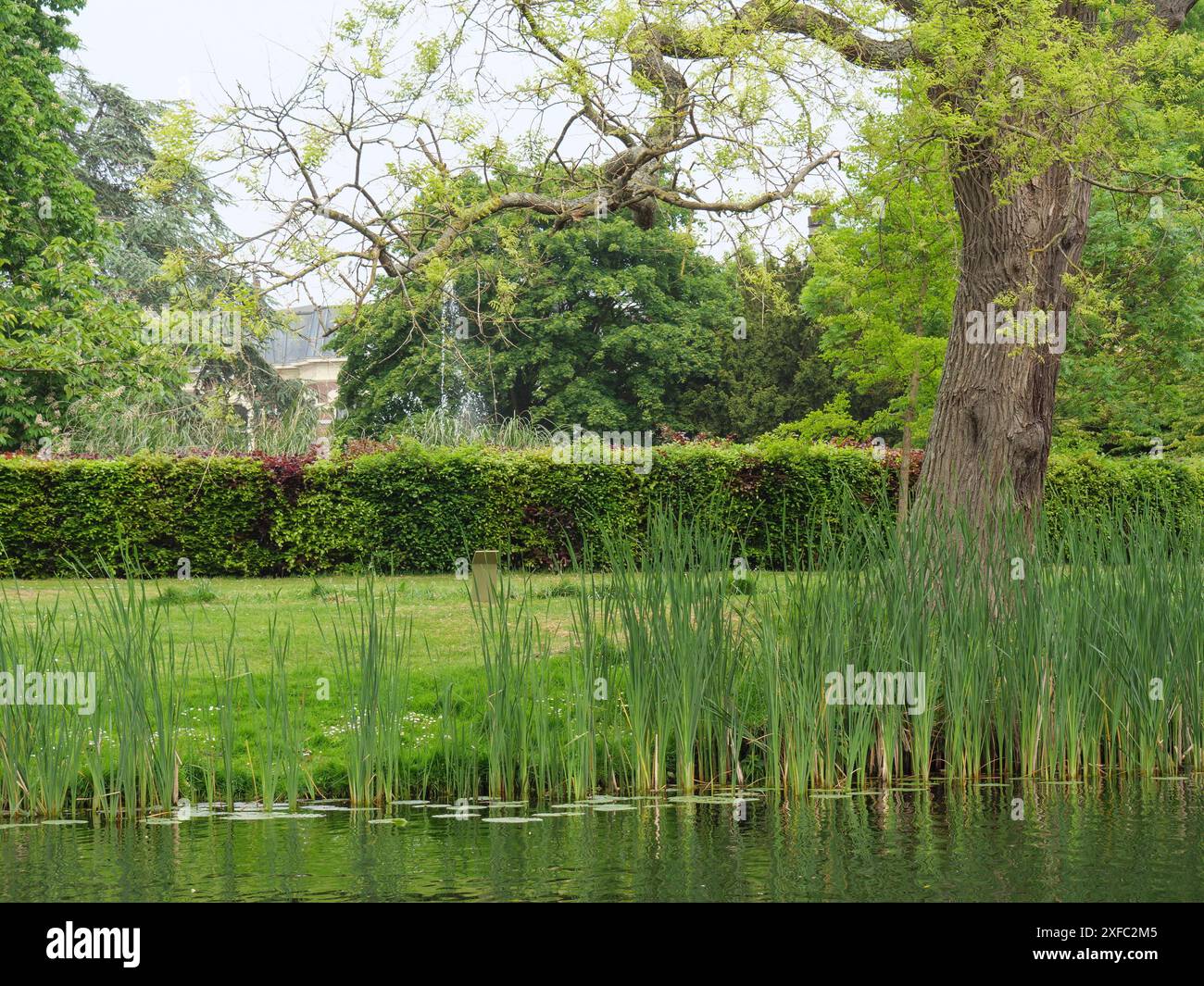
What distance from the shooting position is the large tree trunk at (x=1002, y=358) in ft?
27.4

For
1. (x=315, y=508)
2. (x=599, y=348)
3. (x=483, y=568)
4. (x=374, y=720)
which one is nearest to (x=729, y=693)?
(x=374, y=720)

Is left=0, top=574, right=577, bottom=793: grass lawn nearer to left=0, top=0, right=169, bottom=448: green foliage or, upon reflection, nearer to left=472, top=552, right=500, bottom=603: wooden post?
left=472, top=552, right=500, bottom=603: wooden post

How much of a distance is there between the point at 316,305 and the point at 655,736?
3.94m

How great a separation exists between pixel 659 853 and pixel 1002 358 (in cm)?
503

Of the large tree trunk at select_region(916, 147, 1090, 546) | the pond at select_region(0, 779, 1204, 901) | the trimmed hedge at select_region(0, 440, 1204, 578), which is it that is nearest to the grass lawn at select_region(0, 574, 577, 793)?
the trimmed hedge at select_region(0, 440, 1204, 578)

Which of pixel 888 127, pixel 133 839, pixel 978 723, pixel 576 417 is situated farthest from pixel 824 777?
pixel 576 417

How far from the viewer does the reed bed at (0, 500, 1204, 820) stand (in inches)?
215

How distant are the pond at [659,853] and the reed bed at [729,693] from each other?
259mm

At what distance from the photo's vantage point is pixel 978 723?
235 inches

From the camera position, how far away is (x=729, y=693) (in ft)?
19.8

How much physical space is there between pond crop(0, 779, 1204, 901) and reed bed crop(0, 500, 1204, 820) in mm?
259

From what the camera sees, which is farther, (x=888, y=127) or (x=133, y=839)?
(x=888, y=127)

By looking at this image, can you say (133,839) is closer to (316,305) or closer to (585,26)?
(316,305)
